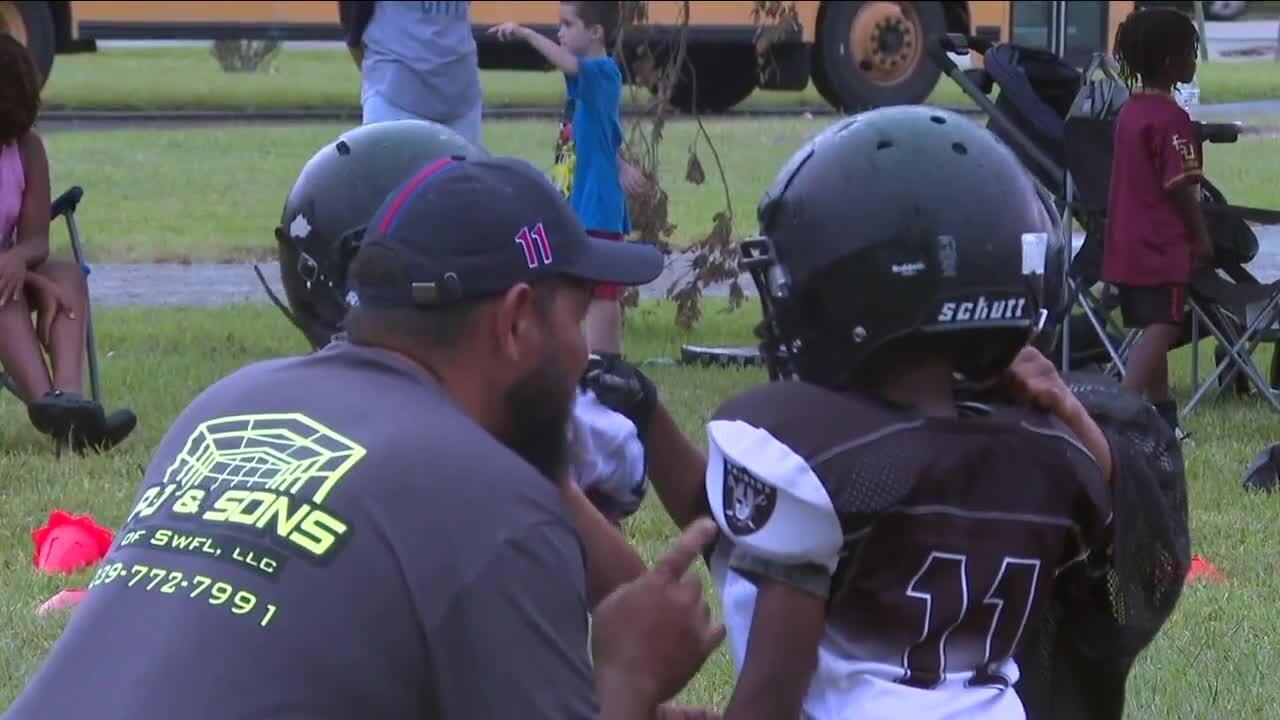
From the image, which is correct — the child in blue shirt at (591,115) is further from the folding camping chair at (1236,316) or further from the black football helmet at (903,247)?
the black football helmet at (903,247)

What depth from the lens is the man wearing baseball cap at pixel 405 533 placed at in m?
2.29

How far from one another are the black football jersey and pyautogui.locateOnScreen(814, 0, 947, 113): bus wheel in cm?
1976

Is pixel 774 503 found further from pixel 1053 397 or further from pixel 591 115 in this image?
pixel 591 115

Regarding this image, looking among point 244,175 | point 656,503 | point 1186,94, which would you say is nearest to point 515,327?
point 656,503

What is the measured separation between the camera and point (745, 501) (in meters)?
2.50

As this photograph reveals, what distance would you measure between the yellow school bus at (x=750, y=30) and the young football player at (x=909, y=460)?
18.3 meters

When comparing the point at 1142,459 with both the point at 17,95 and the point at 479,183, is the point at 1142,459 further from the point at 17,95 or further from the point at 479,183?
the point at 17,95

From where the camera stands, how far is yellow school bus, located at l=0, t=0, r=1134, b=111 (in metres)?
21.3

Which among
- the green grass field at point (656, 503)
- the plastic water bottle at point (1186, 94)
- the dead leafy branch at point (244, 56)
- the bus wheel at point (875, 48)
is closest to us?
the green grass field at point (656, 503)

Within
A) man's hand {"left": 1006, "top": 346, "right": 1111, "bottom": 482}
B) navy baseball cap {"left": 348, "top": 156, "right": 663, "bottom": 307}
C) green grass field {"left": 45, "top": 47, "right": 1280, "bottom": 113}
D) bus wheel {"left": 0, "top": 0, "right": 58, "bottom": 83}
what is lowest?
green grass field {"left": 45, "top": 47, "right": 1280, "bottom": 113}

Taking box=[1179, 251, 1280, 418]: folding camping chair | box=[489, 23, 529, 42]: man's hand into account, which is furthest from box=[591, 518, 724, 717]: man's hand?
box=[489, 23, 529, 42]: man's hand

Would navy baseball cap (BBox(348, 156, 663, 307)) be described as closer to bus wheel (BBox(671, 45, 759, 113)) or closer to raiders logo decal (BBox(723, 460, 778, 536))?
raiders logo decal (BBox(723, 460, 778, 536))

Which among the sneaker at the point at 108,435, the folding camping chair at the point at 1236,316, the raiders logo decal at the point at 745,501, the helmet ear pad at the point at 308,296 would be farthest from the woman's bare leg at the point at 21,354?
the raiders logo decal at the point at 745,501

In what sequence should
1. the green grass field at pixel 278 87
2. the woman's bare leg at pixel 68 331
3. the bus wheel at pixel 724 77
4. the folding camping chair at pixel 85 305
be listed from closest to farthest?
the woman's bare leg at pixel 68 331
the folding camping chair at pixel 85 305
the bus wheel at pixel 724 77
the green grass field at pixel 278 87
